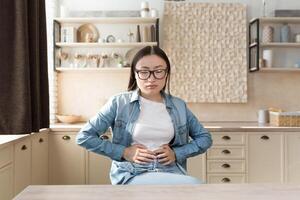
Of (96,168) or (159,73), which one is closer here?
(159,73)

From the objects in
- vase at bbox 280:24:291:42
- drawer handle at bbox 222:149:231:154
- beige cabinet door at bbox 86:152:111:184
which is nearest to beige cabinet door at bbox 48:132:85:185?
beige cabinet door at bbox 86:152:111:184

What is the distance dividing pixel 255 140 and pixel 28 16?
2.26m

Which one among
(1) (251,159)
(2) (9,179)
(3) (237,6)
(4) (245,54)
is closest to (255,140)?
(1) (251,159)

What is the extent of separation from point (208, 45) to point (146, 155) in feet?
8.97

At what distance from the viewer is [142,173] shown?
1615 millimetres

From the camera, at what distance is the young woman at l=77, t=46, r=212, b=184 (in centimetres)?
164

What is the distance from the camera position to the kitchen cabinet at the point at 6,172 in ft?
8.09

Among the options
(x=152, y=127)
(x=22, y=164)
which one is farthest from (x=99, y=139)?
(x=22, y=164)

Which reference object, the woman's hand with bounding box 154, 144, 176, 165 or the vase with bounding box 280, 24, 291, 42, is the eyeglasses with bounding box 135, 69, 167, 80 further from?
the vase with bounding box 280, 24, 291, 42

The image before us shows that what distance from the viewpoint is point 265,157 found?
361 centimetres

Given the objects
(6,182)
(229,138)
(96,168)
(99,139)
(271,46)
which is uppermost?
(271,46)

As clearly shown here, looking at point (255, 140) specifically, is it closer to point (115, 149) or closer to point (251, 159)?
point (251, 159)

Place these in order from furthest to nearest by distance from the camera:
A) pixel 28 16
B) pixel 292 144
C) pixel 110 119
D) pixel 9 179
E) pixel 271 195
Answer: pixel 292 144, pixel 28 16, pixel 9 179, pixel 110 119, pixel 271 195

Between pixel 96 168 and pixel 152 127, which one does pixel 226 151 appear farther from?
pixel 152 127
